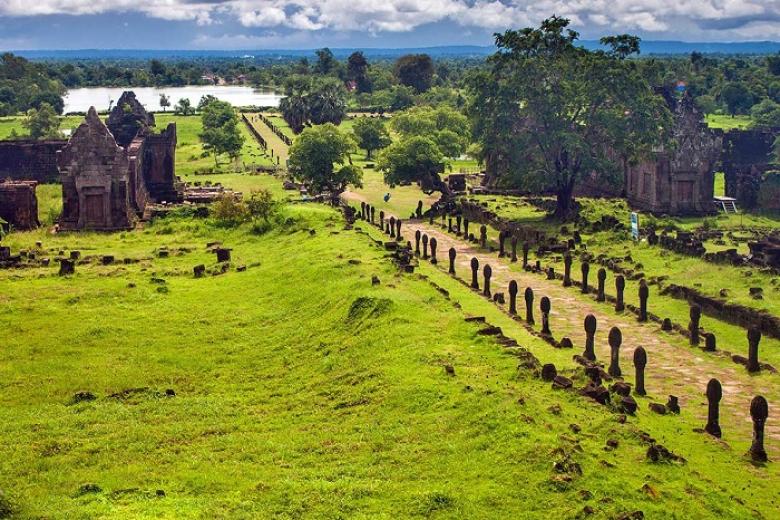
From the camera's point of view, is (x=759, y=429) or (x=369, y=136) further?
(x=369, y=136)

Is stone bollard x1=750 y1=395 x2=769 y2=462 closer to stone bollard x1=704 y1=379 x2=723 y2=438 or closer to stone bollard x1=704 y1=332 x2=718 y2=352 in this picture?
stone bollard x1=704 y1=379 x2=723 y2=438

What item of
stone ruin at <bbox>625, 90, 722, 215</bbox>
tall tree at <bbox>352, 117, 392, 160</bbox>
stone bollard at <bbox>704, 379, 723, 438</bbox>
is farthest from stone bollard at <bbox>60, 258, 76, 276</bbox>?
tall tree at <bbox>352, 117, 392, 160</bbox>

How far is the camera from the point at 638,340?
27703 mm

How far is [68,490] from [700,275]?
22673mm

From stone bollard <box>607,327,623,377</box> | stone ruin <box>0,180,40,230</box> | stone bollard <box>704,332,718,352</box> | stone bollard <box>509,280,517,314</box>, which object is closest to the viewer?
stone bollard <box>607,327,623,377</box>

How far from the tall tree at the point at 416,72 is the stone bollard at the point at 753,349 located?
128 m

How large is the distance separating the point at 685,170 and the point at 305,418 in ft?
119

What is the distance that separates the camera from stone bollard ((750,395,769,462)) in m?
18.5

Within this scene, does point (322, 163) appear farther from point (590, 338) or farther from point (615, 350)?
point (615, 350)

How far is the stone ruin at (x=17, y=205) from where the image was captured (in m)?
48.7

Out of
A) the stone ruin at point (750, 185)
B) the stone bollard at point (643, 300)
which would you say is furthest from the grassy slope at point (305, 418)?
the stone ruin at point (750, 185)

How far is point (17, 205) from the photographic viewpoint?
48969mm

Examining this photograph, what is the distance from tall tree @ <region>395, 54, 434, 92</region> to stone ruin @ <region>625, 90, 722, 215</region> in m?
97.7

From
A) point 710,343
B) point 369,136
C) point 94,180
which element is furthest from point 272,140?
point 710,343
